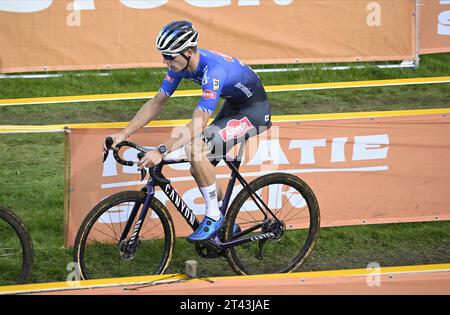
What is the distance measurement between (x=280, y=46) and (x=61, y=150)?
3.87m

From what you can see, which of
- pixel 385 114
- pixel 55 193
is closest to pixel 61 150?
pixel 55 193

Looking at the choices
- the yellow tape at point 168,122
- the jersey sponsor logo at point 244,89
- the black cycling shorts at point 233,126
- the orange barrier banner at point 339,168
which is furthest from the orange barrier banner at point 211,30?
the jersey sponsor logo at point 244,89

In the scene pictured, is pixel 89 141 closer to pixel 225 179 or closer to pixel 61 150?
pixel 225 179

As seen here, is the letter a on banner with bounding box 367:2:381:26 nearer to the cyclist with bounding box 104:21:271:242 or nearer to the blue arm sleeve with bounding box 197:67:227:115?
the cyclist with bounding box 104:21:271:242

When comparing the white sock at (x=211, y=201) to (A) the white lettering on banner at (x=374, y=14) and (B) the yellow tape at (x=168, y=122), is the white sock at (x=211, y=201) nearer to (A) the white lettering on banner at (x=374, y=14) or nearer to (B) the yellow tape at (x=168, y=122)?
(B) the yellow tape at (x=168, y=122)

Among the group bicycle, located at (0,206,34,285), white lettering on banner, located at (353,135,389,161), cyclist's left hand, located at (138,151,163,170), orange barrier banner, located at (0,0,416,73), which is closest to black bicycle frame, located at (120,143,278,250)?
cyclist's left hand, located at (138,151,163,170)

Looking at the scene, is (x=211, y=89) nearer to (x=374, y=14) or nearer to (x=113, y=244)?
(x=113, y=244)

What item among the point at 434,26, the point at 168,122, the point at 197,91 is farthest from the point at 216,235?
the point at 434,26

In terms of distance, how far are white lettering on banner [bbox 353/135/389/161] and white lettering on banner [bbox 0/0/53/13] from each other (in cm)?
576

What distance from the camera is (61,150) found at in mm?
10609

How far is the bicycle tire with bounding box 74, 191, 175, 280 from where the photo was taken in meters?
6.66

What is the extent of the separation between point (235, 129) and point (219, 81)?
0.53m

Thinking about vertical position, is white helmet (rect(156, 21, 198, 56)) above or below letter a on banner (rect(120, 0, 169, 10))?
below

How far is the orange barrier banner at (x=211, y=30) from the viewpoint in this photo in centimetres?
1221
